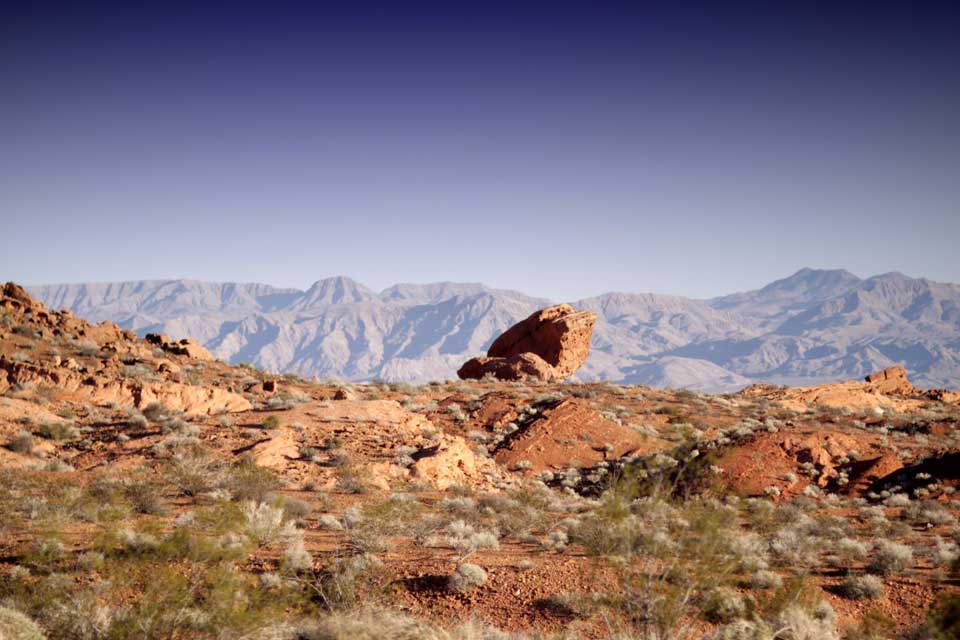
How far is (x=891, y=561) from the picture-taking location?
10.3 meters

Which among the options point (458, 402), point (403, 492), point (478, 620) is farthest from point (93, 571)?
point (458, 402)

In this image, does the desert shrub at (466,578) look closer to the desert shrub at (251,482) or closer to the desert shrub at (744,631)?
the desert shrub at (744,631)

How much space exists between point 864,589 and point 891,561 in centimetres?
157

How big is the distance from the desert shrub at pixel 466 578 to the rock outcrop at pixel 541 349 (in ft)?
108

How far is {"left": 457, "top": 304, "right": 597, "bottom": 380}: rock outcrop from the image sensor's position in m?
43.5

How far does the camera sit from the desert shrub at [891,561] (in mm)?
10211

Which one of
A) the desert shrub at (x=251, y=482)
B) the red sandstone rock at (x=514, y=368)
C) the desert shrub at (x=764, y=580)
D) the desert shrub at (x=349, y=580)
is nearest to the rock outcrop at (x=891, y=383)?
the red sandstone rock at (x=514, y=368)

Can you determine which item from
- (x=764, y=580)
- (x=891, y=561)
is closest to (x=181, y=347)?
(x=764, y=580)

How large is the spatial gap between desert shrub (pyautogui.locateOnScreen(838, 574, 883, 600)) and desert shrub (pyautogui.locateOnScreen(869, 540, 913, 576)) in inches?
36.6

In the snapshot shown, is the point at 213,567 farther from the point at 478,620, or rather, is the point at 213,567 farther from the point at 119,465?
the point at 119,465

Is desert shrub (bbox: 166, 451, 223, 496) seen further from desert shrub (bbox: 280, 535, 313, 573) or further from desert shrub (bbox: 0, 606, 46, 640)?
desert shrub (bbox: 0, 606, 46, 640)

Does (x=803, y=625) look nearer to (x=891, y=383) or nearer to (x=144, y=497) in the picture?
(x=144, y=497)

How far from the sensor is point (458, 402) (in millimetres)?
29531

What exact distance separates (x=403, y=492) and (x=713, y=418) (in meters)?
21.3
